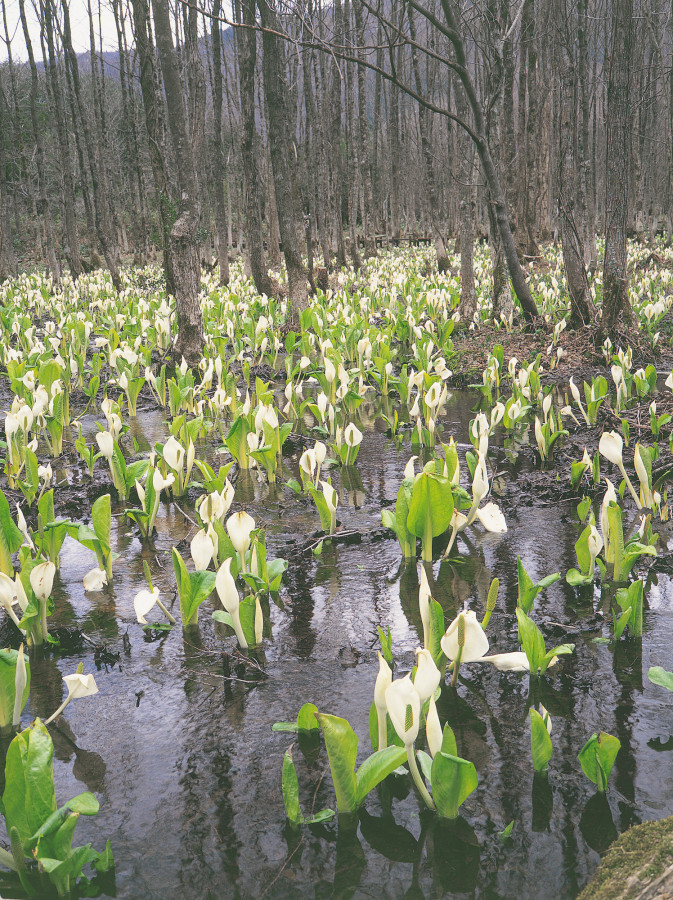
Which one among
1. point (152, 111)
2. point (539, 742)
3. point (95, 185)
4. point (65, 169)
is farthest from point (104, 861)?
point (95, 185)

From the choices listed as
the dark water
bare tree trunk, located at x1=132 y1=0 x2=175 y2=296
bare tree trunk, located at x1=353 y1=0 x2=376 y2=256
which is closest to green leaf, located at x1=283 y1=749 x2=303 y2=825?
the dark water

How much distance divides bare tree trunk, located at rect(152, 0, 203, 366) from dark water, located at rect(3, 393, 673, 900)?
4.25m

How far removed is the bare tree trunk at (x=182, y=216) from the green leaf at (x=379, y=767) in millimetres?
5732

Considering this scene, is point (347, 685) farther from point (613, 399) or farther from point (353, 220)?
point (353, 220)

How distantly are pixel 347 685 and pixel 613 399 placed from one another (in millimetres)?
3791

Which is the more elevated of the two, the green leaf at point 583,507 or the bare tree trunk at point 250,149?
the bare tree trunk at point 250,149

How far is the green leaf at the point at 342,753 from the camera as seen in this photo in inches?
55.1

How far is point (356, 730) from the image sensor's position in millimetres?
1832

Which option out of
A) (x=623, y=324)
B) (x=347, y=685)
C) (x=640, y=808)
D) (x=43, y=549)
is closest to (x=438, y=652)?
(x=347, y=685)

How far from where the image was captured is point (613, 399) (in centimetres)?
509

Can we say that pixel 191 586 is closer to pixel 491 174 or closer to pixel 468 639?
pixel 468 639

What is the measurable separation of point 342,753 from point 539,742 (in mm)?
464

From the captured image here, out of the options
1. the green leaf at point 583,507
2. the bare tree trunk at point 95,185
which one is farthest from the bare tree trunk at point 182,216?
the bare tree trunk at point 95,185

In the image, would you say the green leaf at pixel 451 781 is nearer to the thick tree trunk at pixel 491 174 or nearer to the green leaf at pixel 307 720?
the green leaf at pixel 307 720
